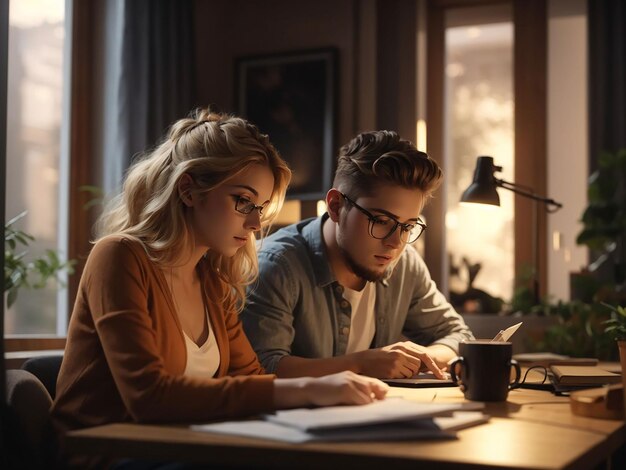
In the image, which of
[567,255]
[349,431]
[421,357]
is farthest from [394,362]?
[567,255]

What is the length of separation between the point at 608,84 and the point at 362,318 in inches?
117

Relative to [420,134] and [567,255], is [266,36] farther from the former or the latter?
[567,255]

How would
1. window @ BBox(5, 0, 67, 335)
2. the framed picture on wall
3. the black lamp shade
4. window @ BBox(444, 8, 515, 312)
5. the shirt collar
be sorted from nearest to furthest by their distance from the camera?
the shirt collar → the black lamp shade → window @ BBox(5, 0, 67, 335) → the framed picture on wall → window @ BBox(444, 8, 515, 312)

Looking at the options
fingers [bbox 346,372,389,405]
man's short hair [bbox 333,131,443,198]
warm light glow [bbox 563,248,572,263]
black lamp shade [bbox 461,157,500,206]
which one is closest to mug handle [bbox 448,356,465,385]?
fingers [bbox 346,372,389,405]

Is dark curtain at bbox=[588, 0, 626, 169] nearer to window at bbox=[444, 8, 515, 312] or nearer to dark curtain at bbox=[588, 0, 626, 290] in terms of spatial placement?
dark curtain at bbox=[588, 0, 626, 290]

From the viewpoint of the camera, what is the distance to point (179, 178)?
1647mm

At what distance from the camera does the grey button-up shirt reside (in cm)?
199

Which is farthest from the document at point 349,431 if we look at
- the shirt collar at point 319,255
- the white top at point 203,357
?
the shirt collar at point 319,255

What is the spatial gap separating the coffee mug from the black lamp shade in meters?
1.20

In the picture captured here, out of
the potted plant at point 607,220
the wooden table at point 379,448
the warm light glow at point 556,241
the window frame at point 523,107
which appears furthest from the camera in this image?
the warm light glow at point 556,241

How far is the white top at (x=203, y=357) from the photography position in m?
1.59

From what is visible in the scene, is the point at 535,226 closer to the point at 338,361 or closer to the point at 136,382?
the point at 338,361

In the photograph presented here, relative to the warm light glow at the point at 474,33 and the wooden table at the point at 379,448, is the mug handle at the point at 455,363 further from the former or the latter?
the warm light glow at the point at 474,33

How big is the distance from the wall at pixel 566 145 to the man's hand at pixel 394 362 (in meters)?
3.56
